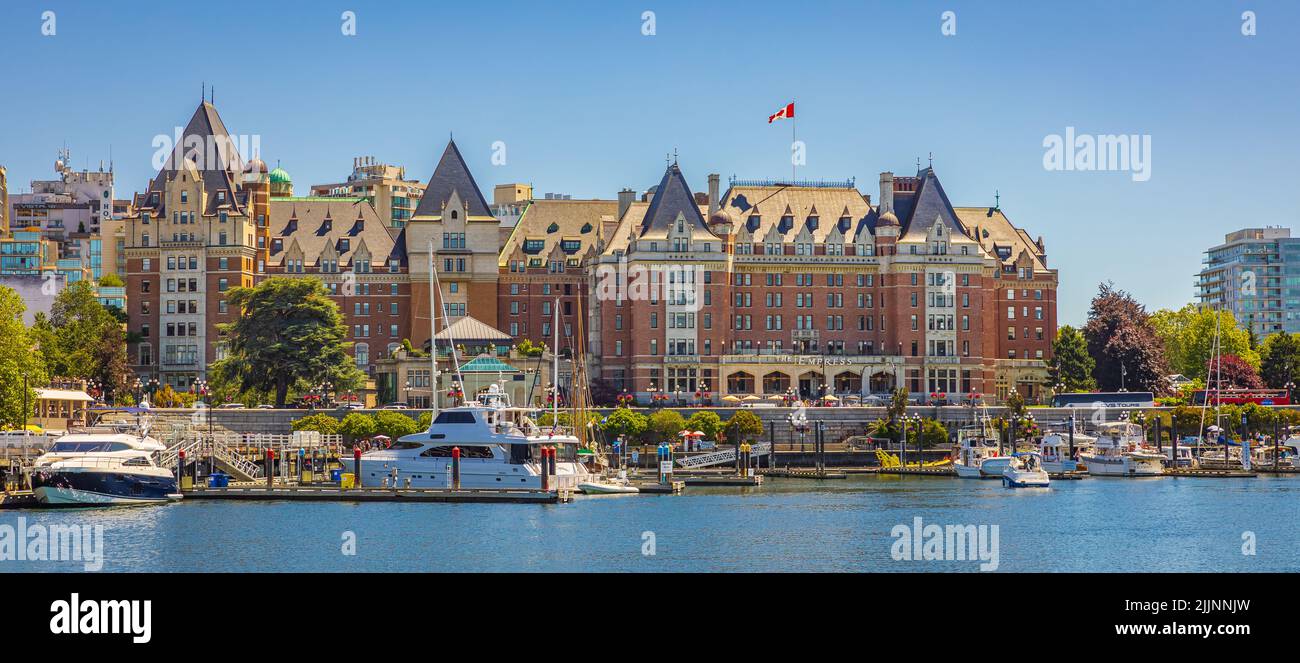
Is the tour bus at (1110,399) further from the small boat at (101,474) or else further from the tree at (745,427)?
the small boat at (101,474)

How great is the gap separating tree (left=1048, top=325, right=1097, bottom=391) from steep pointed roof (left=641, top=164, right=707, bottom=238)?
34.9m

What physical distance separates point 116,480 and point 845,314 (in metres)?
80.9

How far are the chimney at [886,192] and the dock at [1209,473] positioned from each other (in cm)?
4222

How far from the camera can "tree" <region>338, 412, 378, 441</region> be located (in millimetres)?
106812

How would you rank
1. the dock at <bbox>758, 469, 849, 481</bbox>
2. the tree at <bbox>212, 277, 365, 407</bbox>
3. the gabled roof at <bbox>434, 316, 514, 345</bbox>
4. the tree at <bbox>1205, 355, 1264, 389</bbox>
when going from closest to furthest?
the dock at <bbox>758, 469, 849, 481</bbox>
the tree at <bbox>212, 277, 365, 407</bbox>
the gabled roof at <bbox>434, 316, 514, 345</bbox>
the tree at <bbox>1205, 355, 1264, 389</bbox>

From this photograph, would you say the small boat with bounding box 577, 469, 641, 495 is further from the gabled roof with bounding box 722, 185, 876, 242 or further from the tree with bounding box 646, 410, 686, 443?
the gabled roof with bounding box 722, 185, 876, 242

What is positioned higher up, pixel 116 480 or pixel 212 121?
pixel 212 121

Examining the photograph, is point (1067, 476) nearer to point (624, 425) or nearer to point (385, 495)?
point (624, 425)

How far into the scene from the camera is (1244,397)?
434ft

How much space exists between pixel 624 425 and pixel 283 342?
2685cm

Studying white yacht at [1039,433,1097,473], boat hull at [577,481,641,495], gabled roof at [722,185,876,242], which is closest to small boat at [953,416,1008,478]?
white yacht at [1039,433,1097,473]
